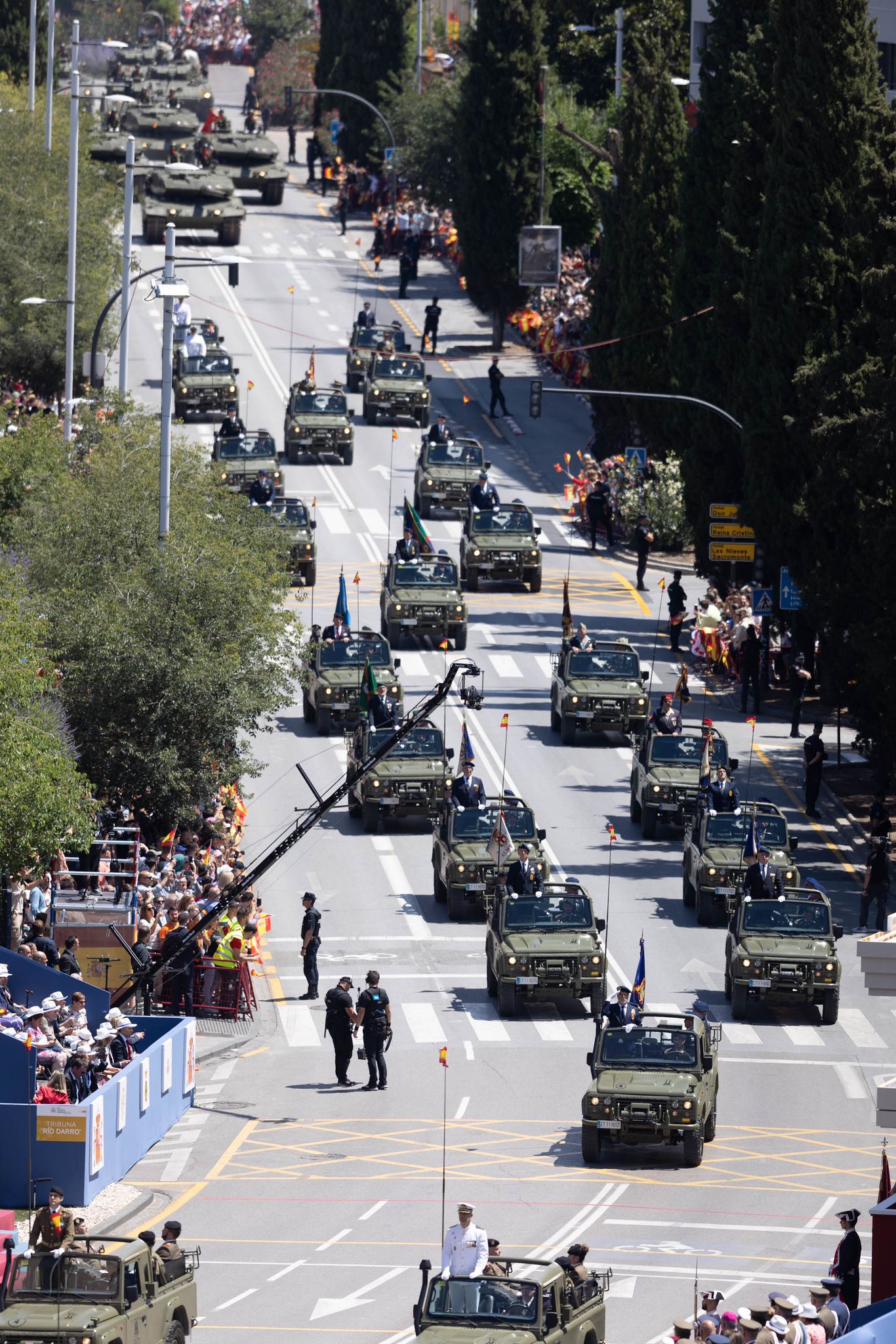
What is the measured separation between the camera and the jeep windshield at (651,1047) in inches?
1264

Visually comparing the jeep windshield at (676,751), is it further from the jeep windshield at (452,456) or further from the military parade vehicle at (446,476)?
the jeep windshield at (452,456)

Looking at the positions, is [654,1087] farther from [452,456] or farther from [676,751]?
[452,456]

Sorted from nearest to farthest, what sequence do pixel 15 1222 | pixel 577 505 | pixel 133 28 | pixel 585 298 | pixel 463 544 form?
pixel 15 1222 < pixel 463 544 < pixel 577 505 < pixel 585 298 < pixel 133 28

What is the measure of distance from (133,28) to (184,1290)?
14342cm

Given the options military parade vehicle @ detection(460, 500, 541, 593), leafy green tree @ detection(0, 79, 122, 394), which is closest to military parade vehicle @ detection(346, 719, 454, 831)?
military parade vehicle @ detection(460, 500, 541, 593)

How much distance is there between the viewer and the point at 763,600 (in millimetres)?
53688

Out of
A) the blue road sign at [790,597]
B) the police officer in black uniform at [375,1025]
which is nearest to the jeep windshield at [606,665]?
the blue road sign at [790,597]

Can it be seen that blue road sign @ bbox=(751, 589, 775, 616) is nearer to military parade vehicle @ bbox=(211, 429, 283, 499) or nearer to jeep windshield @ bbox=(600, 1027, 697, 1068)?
military parade vehicle @ bbox=(211, 429, 283, 499)

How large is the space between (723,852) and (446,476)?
26.5 m

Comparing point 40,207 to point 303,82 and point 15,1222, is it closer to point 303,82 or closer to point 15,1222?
point 15,1222

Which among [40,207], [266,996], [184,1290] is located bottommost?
[266,996]

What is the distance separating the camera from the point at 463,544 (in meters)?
61.9

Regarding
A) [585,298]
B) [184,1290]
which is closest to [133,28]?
[585,298]

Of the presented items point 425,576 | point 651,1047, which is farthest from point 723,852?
point 425,576
